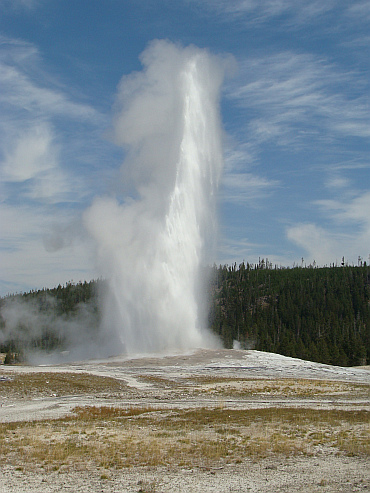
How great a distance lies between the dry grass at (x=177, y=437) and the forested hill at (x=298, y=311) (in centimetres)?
6288

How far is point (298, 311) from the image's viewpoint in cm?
13575

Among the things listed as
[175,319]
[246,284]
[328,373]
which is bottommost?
[328,373]

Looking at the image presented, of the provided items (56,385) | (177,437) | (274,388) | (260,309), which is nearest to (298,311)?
(260,309)

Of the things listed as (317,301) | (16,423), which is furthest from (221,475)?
(317,301)

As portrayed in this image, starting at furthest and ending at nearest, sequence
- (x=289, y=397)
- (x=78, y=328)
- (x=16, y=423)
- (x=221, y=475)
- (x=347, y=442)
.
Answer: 1. (x=78, y=328)
2. (x=289, y=397)
3. (x=16, y=423)
4. (x=347, y=442)
5. (x=221, y=475)

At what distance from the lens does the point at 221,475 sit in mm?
11984

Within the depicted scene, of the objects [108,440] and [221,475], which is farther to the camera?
[108,440]

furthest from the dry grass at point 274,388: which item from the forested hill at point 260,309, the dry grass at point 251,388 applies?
the forested hill at point 260,309

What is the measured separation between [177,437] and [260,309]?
128671 millimetres

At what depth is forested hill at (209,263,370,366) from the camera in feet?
279

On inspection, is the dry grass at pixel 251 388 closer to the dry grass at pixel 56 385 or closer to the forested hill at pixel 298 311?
the dry grass at pixel 56 385

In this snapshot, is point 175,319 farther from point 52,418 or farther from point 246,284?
point 246,284

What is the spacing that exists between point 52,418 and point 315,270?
167248mm

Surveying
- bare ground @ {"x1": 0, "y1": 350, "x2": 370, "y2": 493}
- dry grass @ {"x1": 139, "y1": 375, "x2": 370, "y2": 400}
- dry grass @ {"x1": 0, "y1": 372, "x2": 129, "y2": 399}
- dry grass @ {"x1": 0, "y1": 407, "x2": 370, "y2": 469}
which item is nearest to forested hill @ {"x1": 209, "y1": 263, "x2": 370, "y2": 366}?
dry grass @ {"x1": 139, "y1": 375, "x2": 370, "y2": 400}
